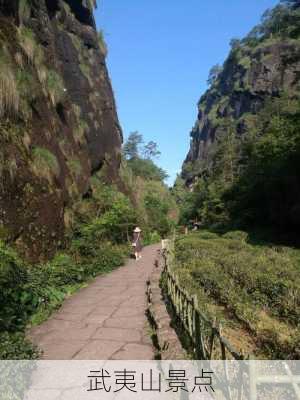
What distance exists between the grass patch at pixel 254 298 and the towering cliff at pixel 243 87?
1724 inches

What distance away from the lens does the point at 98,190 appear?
2286 cm

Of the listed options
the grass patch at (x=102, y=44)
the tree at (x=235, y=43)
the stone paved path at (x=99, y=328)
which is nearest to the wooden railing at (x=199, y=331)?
the stone paved path at (x=99, y=328)

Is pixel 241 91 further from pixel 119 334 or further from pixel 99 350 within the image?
pixel 99 350

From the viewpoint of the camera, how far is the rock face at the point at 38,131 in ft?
34.6

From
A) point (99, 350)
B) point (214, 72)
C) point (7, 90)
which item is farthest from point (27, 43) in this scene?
point (214, 72)

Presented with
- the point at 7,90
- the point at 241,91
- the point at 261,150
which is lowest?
the point at 7,90

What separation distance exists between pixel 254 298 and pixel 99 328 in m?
5.07

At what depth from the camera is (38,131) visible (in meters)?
13.4

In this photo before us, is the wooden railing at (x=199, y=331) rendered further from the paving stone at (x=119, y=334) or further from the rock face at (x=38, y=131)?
the rock face at (x=38, y=131)

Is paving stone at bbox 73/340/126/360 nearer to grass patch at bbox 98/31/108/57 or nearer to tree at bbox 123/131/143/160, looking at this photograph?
grass patch at bbox 98/31/108/57

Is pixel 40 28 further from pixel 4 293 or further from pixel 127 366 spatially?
pixel 127 366

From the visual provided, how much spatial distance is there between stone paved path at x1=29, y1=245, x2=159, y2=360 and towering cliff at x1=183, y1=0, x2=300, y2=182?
161 feet

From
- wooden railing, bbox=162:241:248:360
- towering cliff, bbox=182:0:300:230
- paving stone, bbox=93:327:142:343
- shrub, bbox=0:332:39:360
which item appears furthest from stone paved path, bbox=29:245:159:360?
towering cliff, bbox=182:0:300:230

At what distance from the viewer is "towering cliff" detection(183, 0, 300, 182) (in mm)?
76312
